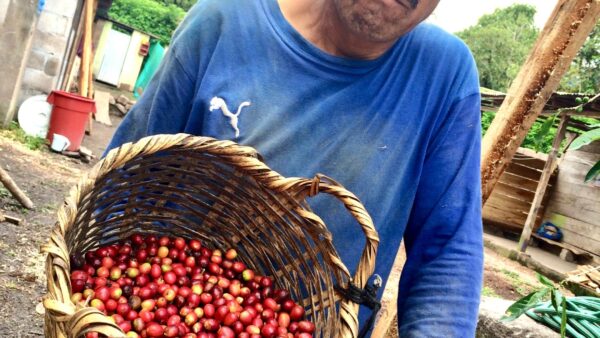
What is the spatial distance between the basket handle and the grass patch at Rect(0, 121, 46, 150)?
6580 mm

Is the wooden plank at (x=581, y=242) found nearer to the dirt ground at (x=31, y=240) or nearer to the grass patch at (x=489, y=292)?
the dirt ground at (x=31, y=240)

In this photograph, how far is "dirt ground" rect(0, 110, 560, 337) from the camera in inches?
127

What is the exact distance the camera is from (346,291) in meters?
1.29

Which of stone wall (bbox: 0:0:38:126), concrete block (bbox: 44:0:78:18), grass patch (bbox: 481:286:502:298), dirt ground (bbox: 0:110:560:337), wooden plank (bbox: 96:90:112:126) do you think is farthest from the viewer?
wooden plank (bbox: 96:90:112:126)

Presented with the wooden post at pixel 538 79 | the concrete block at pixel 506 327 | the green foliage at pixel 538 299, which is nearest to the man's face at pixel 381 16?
the wooden post at pixel 538 79

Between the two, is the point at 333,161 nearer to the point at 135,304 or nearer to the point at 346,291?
the point at 346,291

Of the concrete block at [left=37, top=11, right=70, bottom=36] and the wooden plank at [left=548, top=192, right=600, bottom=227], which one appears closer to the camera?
the concrete block at [left=37, top=11, right=70, bottom=36]

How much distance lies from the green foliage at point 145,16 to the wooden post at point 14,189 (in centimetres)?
1898

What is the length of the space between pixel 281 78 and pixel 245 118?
15 centimetres

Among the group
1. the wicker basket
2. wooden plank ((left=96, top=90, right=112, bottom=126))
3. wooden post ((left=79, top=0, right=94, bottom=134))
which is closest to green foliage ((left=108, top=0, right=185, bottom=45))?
wooden plank ((left=96, top=90, right=112, bottom=126))

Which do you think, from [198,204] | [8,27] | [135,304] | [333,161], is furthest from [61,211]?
[8,27]

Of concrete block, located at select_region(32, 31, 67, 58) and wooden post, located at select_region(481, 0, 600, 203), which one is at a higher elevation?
wooden post, located at select_region(481, 0, 600, 203)

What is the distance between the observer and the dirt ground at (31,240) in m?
3.22

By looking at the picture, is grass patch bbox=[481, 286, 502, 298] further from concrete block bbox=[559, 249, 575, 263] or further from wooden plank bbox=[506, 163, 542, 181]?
wooden plank bbox=[506, 163, 542, 181]
